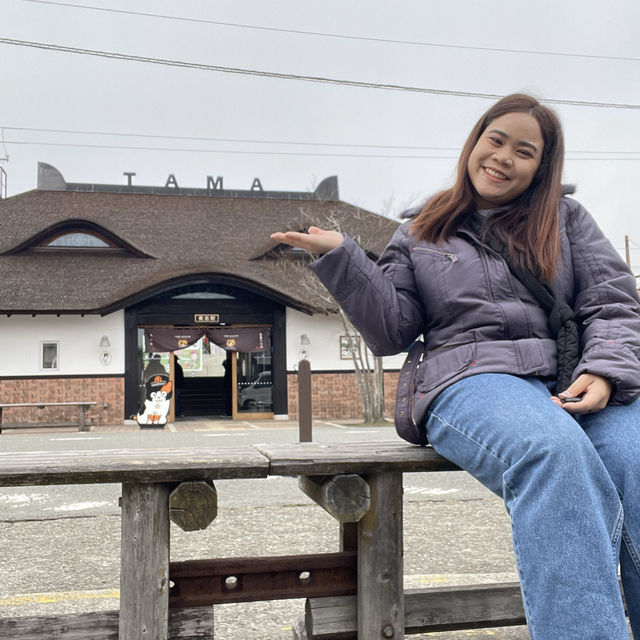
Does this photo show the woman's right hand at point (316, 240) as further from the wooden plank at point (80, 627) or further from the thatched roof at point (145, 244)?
the thatched roof at point (145, 244)

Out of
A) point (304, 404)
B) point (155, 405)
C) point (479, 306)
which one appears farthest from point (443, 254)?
point (155, 405)

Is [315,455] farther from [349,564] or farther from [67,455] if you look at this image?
[67,455]

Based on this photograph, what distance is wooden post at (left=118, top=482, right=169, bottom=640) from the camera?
2199 mm

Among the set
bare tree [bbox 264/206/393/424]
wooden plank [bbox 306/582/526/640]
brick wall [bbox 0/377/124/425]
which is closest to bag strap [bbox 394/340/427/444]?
wooden plank [bbox 306/582/526/640]

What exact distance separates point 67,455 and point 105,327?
57.5 ft

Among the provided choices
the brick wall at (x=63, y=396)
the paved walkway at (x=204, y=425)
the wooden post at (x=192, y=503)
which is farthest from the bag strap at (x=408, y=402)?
the brick wall at (x=63, y=396)

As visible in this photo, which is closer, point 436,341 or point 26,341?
point 436,341

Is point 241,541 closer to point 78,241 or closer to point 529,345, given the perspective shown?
point 529,345

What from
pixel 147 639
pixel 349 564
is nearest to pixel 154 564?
pixel 147 639

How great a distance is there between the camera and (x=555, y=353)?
234cm

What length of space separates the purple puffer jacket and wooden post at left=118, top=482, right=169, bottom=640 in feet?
2.84

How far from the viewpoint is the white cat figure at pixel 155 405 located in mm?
17062

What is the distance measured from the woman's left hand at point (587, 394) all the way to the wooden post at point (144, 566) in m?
1.25

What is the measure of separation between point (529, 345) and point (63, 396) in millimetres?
18371
